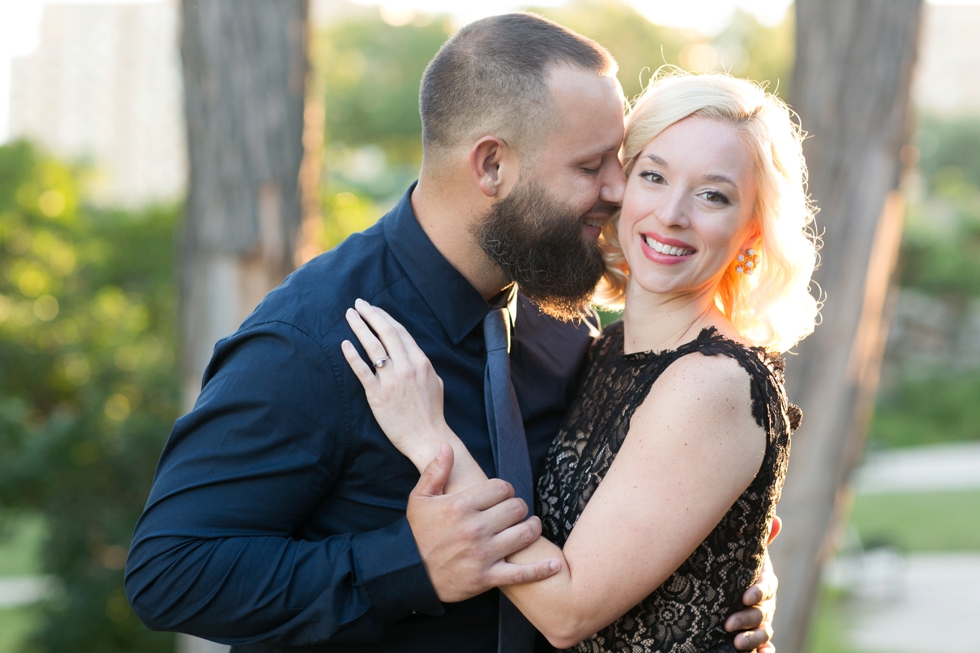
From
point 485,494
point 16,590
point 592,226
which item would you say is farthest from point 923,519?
point 485,494

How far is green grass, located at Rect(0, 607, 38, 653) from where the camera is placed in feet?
19.3

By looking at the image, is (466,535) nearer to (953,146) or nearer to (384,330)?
(384,330)

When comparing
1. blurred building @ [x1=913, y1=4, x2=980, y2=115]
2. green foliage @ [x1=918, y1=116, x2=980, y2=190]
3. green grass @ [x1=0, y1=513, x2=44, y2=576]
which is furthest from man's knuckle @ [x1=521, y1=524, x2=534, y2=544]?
blurred building @ [x1=913, y1=4, x2=980, y2=115]

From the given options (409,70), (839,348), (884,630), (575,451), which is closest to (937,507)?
(884,630)

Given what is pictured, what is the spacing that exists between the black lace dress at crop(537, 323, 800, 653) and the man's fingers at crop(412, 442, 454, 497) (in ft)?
1.18

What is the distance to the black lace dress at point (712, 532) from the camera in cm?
197

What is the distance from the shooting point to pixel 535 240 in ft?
7.15

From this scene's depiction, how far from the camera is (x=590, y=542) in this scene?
A: 188 cm

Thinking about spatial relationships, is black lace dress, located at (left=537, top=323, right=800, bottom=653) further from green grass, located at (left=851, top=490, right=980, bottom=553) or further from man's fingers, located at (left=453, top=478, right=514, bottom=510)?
green grass, located at (left=851, top=490, right=980, bottom=553)

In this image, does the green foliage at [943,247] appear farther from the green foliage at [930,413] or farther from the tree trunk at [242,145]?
the tree trunk at [242,145]

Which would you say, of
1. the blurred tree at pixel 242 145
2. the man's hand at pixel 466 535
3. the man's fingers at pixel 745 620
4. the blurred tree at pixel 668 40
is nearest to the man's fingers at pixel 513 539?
the man's hand at pixel 466 535

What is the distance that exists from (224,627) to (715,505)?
3.28 feet

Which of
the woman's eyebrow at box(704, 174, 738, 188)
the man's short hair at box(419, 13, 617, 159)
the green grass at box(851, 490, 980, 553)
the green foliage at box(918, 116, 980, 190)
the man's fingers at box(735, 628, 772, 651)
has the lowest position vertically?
the green grass at box(851, 490, 980, 553)

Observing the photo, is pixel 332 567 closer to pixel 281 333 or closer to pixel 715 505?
pixel 281 333
